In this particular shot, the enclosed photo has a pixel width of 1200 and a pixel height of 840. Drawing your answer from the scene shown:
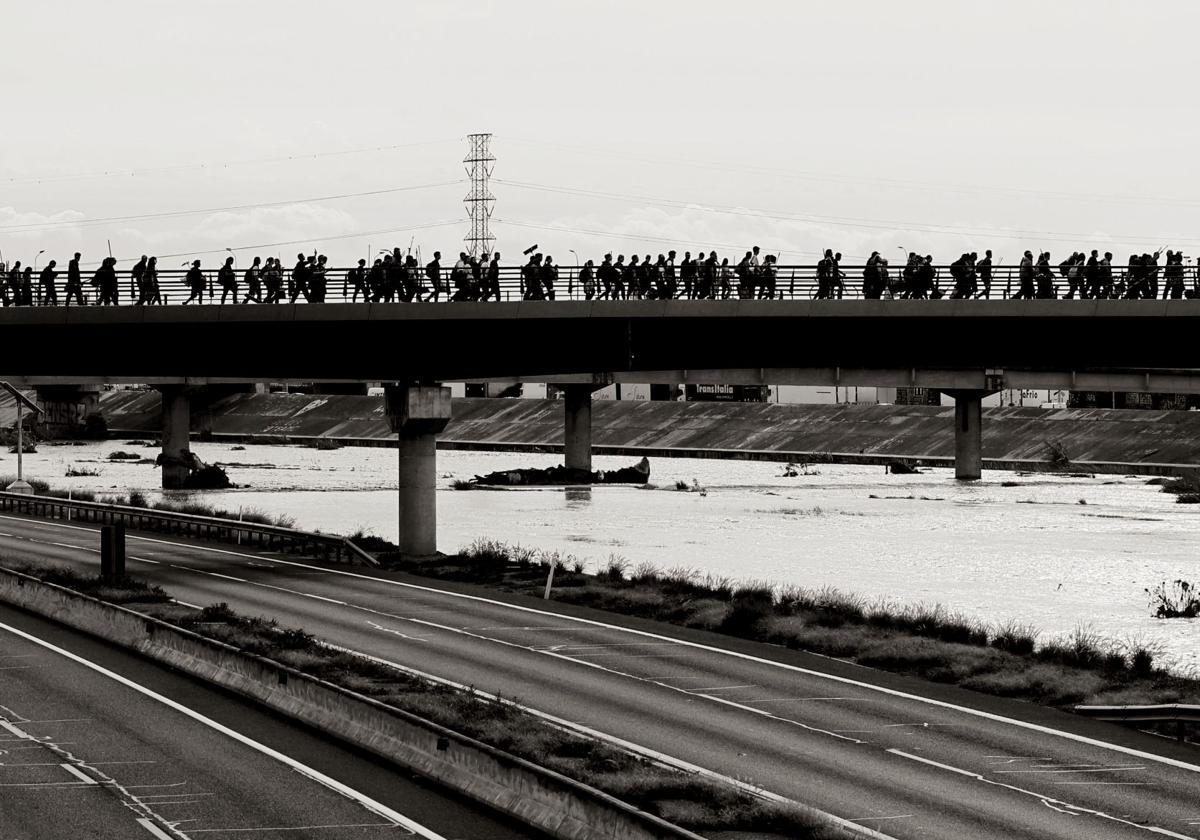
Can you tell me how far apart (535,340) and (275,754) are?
32.2 meters

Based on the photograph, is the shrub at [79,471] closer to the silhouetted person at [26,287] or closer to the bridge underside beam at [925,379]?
the bridge underside beam at [925,379]

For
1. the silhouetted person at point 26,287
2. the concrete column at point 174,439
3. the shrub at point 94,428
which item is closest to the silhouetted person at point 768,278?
the silhouetted person at point 26,287

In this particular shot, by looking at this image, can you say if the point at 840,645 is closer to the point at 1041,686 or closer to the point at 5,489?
the point at 1041,686

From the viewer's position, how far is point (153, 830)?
16828 millimetres

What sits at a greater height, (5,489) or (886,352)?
(886,352)

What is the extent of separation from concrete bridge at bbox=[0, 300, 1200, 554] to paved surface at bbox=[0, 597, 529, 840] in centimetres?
2487

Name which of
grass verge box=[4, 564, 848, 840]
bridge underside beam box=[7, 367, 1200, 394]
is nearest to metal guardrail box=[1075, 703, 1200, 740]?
grass verge box=[4, 564, 848, 840]

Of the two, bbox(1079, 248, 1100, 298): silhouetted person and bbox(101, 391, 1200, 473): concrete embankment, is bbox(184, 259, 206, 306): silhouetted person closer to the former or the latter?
bbox(1079, 248, 1100, 298): silhouetted person

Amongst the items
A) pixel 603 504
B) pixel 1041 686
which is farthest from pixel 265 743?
pixel 603 504

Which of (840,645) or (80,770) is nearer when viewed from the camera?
(80,770)

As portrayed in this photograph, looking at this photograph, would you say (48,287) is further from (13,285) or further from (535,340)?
(535,340)

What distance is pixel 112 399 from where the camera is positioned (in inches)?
7515

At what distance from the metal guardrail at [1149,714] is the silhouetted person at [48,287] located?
119 ft

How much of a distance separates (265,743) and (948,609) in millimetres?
23410
